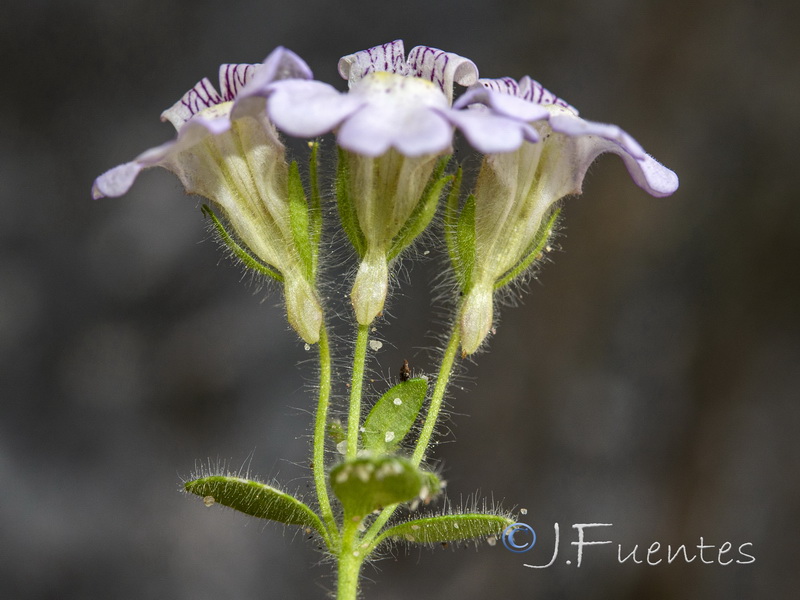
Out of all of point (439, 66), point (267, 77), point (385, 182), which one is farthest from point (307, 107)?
point (439, 66)

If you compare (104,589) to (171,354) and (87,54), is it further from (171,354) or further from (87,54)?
(87,54)

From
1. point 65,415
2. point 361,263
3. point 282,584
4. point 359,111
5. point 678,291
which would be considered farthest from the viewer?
point 678,291

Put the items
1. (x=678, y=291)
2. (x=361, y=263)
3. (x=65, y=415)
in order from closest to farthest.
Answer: (x=361, y=263)
(x=65, y=415)
(x=678, y=291)

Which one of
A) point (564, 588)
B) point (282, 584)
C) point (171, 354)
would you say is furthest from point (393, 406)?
point (564, 588)

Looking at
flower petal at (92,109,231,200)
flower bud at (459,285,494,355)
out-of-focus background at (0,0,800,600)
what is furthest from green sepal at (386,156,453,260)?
out-of-focus background at (0,0,800,600)

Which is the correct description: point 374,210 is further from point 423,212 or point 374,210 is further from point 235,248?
point 235,248

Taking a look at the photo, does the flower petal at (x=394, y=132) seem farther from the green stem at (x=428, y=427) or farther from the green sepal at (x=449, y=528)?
the green sepal at (x=449, y=528)
